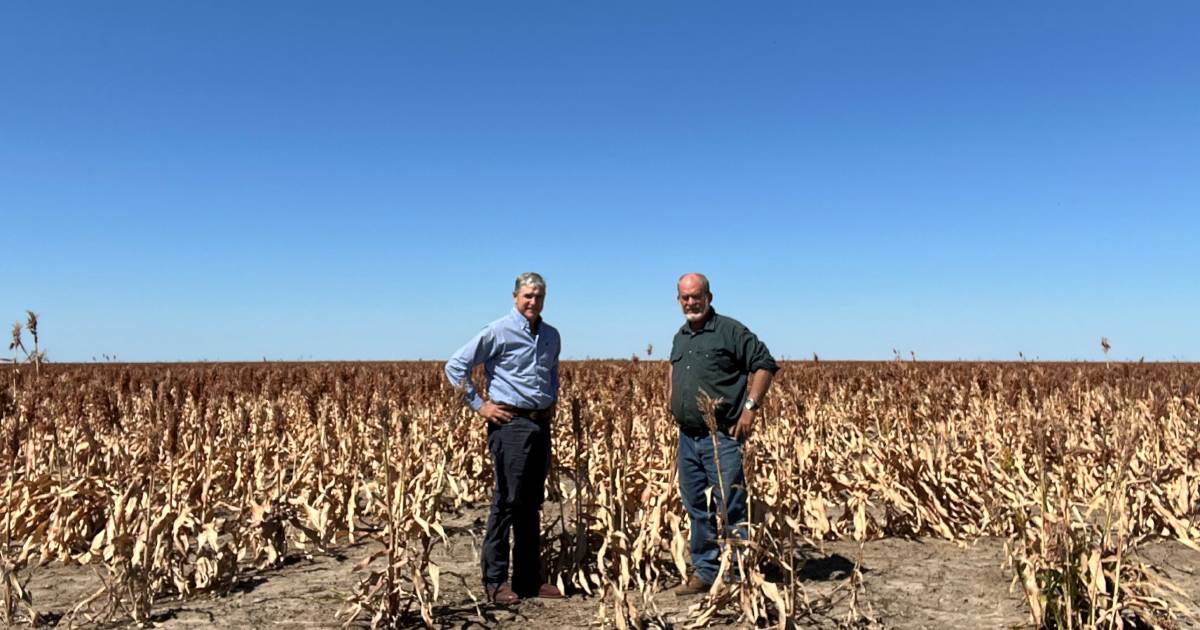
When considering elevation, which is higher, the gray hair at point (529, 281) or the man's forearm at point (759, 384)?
the gray hair at point (529, 281)

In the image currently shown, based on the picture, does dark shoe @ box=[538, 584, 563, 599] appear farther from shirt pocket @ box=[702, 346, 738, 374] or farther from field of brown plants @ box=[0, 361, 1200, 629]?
shirt pocket @ box=[702, 346, 738, 374]

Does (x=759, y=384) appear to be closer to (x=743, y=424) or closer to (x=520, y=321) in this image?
(x=743, y=424)

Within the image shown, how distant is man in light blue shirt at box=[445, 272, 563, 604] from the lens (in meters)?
5.05

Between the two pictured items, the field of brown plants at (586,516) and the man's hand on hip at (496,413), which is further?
the man's hand on hip at (496,413)

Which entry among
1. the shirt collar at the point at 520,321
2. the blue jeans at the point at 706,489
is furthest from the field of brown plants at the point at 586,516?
the shirt collar at the point at 520,321

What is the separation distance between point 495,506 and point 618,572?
3.14 ft

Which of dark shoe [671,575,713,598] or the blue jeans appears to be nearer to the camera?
the blue jeans

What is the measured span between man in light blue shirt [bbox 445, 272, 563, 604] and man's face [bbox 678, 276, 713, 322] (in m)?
0.91

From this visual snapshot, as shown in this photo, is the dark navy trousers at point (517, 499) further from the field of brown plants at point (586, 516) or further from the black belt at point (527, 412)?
the field of brown plants at point (586, 516)

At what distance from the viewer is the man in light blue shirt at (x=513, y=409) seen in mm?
5047

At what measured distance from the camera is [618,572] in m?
5.38

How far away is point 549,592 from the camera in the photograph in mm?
5340

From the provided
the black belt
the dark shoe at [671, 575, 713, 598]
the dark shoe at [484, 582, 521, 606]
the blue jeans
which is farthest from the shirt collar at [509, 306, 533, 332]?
the dark shoe at [671, 575, 713, 598]

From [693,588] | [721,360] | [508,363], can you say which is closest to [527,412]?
[508,363]
